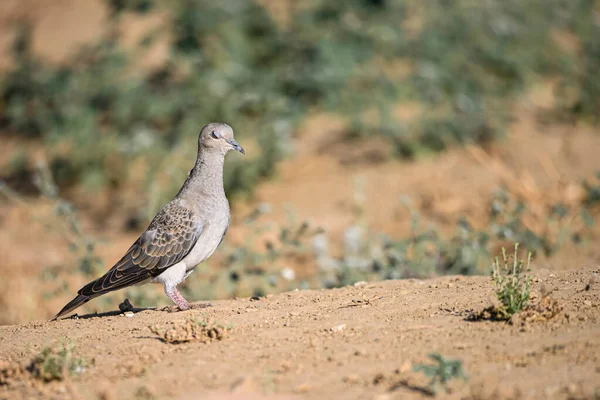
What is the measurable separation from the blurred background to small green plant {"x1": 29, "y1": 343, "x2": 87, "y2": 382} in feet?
13.6

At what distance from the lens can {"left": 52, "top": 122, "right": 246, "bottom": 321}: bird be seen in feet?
19.6

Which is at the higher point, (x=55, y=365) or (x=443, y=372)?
(x=55, y=365)

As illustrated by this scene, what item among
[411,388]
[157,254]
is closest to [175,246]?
[157,254]

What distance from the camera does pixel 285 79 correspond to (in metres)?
13.3

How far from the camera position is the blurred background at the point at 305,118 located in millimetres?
10398

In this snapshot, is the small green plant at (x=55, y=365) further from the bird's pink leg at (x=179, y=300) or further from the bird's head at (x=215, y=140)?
the bird's head at (x=215, y=140)

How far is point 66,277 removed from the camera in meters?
9.22

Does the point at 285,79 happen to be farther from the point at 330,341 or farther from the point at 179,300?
the point at 330,341

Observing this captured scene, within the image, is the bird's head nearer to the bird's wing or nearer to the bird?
the bird

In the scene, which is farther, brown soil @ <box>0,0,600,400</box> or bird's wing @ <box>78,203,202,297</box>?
bird's wing @ <box>78,203,202,297</box>

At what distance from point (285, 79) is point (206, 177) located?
7.27m

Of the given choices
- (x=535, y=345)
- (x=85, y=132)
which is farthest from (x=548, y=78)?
(x=535, y=345)

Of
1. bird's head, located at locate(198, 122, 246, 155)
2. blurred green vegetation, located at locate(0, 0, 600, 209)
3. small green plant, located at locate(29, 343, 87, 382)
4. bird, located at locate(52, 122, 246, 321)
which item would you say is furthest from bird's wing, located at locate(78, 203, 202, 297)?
blurred green vegetation, located at locate(0, 0, 600, 209)

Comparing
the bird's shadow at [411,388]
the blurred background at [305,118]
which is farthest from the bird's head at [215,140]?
the bird's shadow at [411,388]
